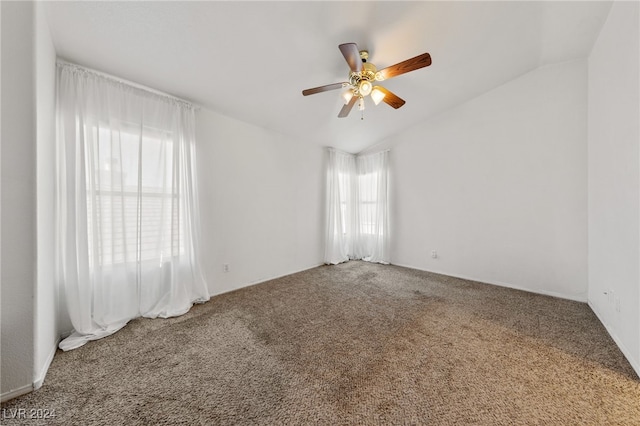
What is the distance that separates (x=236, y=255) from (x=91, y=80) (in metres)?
2.37

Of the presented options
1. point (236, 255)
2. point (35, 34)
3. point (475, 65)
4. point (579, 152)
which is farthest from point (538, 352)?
point (35, 34)

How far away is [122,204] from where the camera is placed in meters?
2.18

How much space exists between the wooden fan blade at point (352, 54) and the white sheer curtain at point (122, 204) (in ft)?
6.51

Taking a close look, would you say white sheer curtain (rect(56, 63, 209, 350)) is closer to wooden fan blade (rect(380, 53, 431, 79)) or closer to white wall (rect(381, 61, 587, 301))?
wooden fan blade (rect(380, 53, 431, 79))

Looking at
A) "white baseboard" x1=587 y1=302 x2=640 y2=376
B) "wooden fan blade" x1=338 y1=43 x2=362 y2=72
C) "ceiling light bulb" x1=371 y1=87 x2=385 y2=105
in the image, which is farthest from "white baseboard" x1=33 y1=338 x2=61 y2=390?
"white baseboard" x1=587 y1=302 x2=640 y2=376

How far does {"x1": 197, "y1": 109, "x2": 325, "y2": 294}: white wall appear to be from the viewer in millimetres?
2924

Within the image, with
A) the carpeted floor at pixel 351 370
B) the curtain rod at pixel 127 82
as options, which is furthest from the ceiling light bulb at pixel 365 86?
the carpeted floor at pixel 351 370

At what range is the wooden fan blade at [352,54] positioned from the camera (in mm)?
1740

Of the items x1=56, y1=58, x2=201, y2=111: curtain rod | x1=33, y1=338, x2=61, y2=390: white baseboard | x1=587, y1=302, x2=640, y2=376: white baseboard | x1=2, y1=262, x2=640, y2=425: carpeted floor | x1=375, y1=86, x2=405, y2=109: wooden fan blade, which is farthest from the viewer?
x1=375, y1=86, x2=405, y2=109: wooden fan blade

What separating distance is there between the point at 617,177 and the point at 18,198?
4.30 meters

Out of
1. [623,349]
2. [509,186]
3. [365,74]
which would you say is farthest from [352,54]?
[623,349]

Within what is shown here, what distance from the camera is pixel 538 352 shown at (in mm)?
1681

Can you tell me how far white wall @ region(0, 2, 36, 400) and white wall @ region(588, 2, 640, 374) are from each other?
3891 millimetres

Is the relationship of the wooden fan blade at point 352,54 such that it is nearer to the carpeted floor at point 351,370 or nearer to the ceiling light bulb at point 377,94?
the ceiling light bulb at point 377,94
